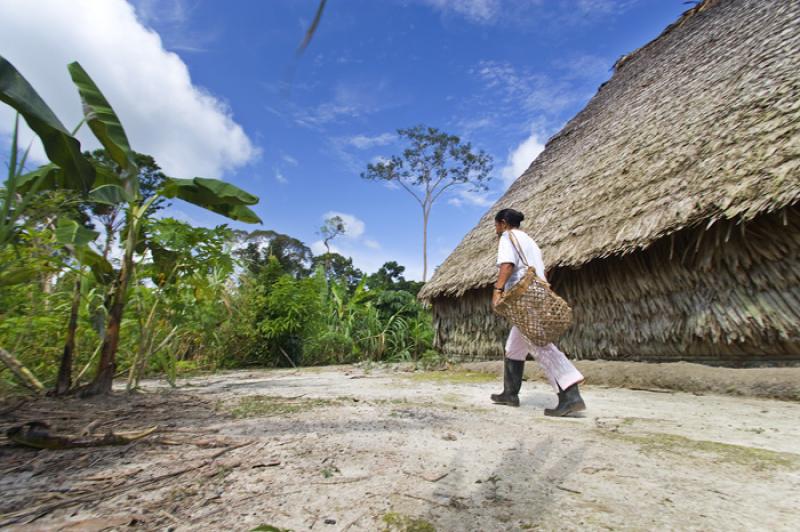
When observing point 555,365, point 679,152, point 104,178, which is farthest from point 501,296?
point 104,178

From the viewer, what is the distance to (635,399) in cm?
316

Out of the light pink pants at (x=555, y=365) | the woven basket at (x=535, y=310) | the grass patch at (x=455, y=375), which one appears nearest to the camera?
the light pink pants at (x=555, y=365)

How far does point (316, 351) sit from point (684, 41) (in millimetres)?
9211

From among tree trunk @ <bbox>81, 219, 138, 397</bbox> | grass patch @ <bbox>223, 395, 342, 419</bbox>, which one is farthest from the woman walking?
tree trunk @ <bbox>81, 219, 138, 397</bbox>

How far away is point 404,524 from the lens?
982 millimetres

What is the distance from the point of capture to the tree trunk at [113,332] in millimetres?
2883

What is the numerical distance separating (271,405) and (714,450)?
240 centimetres

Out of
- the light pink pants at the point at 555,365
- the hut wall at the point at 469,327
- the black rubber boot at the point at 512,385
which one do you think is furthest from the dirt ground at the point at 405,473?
the hut wall at the point at 469,327

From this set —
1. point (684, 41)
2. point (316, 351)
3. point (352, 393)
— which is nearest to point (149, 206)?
point (352, 393)

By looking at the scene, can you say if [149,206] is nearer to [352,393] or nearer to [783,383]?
[352,393]

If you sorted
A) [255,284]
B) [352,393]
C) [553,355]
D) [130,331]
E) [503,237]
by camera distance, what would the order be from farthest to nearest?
1. [255,284]
2. [130,331]
3. [352,393]
4. [503,237]
5. [553,355]

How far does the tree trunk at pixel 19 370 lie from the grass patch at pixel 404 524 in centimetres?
272

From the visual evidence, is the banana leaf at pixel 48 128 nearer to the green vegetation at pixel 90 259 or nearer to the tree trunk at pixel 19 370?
the green vegetation at pixel 90 259

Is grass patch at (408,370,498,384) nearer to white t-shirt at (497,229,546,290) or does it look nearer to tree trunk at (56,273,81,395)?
white t-shirt at (497,229,546,290)
